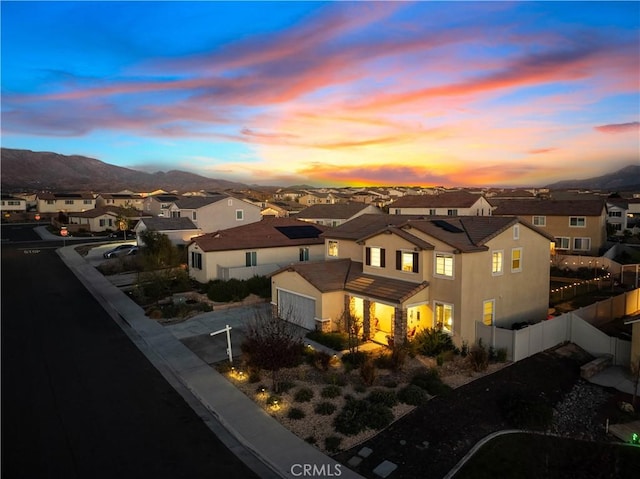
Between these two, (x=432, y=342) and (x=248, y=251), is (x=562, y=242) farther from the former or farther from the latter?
(x=432, y=342)

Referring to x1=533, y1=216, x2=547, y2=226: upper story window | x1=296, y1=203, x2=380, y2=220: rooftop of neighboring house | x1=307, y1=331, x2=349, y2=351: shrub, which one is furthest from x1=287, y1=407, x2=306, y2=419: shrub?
x1=296, y1=203, x2=380, y2=220: rooftop of neighboring house

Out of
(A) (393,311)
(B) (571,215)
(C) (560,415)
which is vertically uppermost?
(B) (571,215)

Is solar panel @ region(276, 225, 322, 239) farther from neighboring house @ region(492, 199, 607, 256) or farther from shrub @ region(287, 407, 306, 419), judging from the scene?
shrub @ region(287, 407, 306, 419)

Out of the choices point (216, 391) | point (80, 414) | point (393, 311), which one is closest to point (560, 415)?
point (393, 311)

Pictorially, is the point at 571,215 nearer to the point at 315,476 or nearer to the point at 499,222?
the point at 499,222

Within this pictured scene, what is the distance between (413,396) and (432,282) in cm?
729

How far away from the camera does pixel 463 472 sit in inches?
480

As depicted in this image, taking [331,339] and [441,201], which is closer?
[331,339]

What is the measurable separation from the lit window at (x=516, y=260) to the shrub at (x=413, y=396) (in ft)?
32.2

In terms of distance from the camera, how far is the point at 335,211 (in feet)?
220

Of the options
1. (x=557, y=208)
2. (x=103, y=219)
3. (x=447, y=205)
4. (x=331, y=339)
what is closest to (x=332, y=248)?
(x=331, y=339)

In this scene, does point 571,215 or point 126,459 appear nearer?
point 126,459

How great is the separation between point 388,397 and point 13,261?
4783 centimetres

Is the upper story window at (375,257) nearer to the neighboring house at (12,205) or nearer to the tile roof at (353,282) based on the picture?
the tile roof at (353,282)
